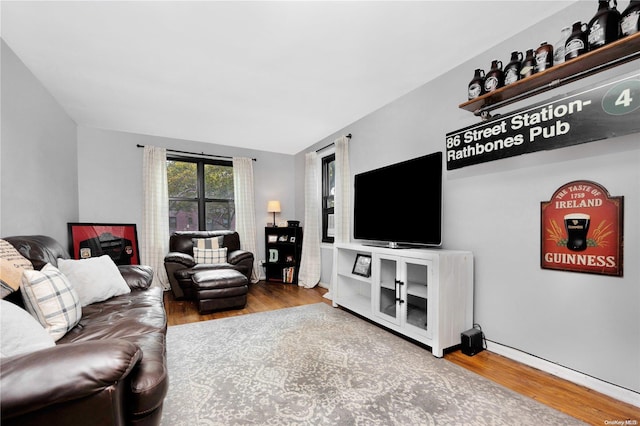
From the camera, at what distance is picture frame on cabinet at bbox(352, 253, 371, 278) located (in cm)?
302

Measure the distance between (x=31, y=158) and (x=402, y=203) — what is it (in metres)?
3.52

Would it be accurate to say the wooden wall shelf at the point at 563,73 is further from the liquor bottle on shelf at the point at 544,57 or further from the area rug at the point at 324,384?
the area rug at the point at 324,384

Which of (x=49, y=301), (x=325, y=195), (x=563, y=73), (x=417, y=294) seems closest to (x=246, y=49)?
(x=49, y=301)

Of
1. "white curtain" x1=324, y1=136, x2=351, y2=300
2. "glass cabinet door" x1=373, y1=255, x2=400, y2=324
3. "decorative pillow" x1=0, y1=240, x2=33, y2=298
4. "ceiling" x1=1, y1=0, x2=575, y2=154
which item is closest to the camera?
"decorative pillow" x1=0, y1=240, x2=33, y2=298

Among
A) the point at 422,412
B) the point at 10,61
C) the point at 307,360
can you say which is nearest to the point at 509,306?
the point at 422,412

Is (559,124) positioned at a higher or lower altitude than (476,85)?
lower

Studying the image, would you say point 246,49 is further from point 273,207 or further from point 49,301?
point 273,207

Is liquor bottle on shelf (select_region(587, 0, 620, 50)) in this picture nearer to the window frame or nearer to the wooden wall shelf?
the wooden wall shelf

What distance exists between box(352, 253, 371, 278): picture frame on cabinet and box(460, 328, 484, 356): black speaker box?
1050mm

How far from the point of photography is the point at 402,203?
2809 millimetres

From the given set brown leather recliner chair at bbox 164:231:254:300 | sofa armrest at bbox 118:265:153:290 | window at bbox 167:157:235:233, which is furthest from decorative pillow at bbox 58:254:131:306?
window at bbox 167:157:235:233

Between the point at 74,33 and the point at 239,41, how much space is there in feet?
3.96

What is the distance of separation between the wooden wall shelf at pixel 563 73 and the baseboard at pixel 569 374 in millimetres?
1871

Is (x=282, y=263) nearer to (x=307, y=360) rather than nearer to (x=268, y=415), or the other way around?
(x=307, y=360)
